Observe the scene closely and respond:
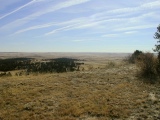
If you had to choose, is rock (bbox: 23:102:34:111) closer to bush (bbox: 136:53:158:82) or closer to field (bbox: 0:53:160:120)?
field (bbox: 0:53:160:120)

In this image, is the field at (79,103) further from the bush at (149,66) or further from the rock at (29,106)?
the bush at (149,66)

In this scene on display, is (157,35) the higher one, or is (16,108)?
(157,35)

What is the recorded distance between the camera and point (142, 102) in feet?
46.0

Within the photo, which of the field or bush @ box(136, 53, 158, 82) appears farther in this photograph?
bush @ box(136, 53, 158, 82)

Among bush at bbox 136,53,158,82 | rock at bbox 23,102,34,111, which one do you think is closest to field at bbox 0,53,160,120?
rock at bbox 23,102,34,111

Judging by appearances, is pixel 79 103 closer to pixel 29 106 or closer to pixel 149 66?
pixel 29 106

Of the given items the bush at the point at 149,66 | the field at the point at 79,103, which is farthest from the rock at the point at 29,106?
the bush at the point at 149,66

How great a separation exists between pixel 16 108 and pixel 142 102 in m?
7.93

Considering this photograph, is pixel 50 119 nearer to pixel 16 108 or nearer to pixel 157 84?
pixel 16 108

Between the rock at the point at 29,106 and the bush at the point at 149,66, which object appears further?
the bush at the point at 149,66

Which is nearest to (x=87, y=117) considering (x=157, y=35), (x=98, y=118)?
(x=98, y=118)

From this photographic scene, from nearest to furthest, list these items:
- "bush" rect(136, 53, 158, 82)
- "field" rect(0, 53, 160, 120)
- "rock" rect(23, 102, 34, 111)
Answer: "field" rect(0, 53, 160, 120) < "rock" rect(23, 102, 34, 111) < "bush" rect(136, 53, 158, 82)

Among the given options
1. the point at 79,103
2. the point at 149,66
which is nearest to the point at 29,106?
the point at 79,103

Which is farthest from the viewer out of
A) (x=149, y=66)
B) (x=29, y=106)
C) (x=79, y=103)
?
(x=149, y=66)
